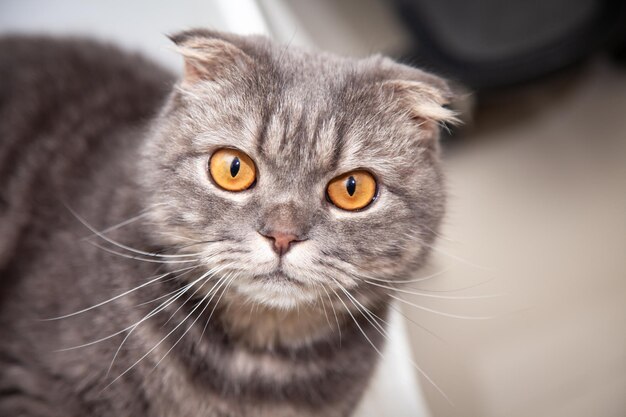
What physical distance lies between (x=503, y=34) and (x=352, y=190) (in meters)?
1.44

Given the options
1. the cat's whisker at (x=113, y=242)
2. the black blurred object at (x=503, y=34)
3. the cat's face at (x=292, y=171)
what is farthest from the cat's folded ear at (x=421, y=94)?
the black blurred object at (x=503, y=34)

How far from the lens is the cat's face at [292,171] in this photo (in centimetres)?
94

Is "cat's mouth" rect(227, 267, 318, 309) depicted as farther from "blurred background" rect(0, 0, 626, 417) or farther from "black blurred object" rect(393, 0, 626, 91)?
"black blurred object" rect(393, 0, 626, 91)

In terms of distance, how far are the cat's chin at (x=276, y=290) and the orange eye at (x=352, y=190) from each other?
146mm

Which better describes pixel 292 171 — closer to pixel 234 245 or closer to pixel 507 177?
pixel 234 245

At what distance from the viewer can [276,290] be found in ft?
3.11

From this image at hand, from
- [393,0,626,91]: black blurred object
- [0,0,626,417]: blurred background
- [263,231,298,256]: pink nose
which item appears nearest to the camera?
[263,231,298,256]: pink nose

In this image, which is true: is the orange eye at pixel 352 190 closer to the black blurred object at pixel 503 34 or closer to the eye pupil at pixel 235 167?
the eye pupil at pixel 235 167

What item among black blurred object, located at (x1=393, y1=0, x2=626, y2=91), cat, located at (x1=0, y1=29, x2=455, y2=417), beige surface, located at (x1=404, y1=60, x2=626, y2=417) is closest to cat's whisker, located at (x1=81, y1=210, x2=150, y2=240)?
cat, located at (x1=0, y1=29, x2=455, y2=417)

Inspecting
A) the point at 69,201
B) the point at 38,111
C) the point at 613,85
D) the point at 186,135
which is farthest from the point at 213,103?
the point at 613,85

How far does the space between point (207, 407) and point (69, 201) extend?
1.75ft

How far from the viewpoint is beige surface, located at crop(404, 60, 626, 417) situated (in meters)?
1.77

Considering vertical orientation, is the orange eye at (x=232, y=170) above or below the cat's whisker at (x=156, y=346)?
above

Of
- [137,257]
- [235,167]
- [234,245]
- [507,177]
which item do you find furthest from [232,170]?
[507,177]
